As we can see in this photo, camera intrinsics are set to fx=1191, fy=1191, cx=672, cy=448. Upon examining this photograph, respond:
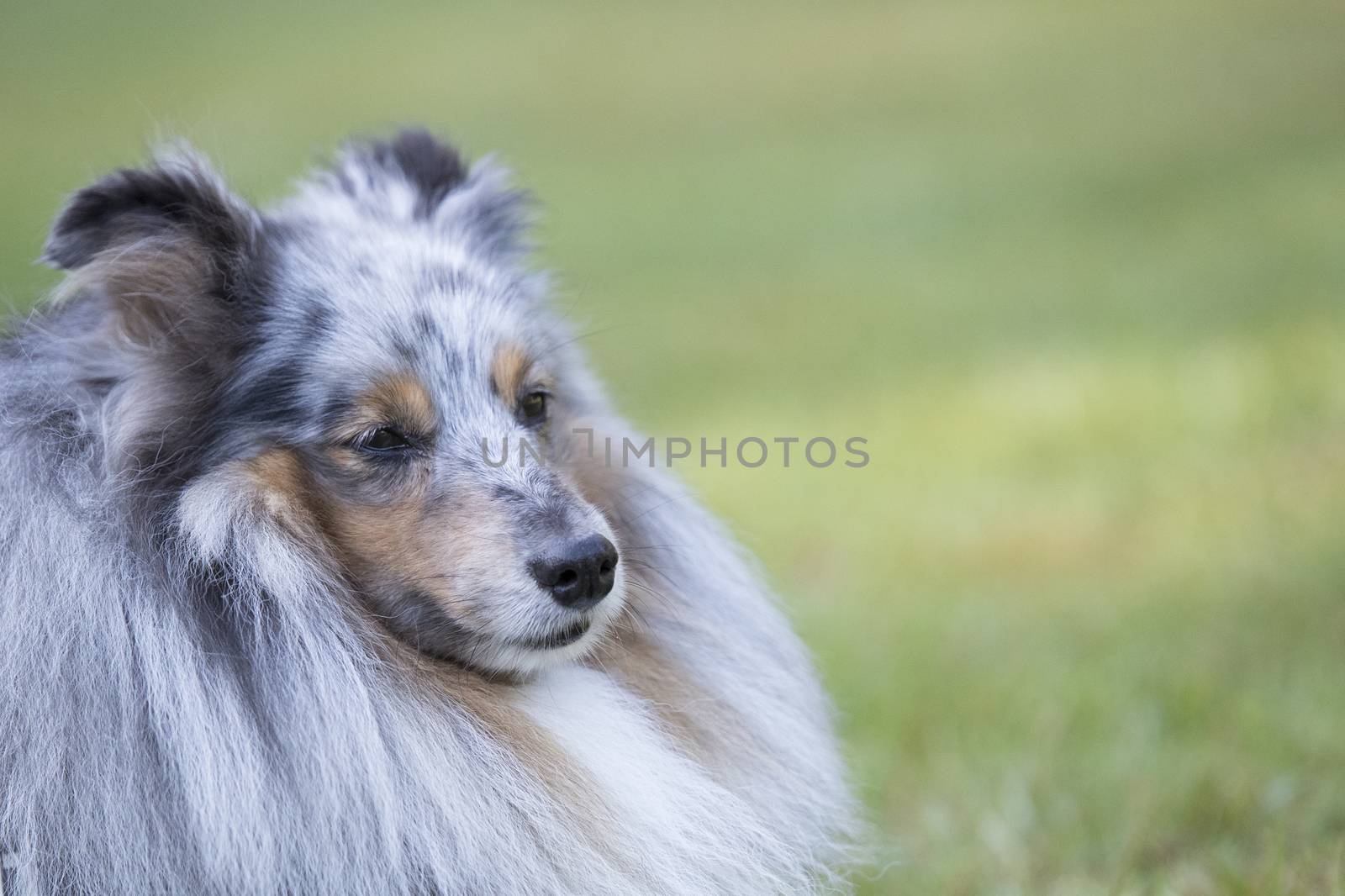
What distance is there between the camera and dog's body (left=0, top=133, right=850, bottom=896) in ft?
6.95

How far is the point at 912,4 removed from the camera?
16062 millimetres

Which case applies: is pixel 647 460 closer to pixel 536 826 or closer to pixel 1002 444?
pixel 536 826

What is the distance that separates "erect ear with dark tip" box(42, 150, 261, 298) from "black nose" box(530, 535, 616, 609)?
907 mm

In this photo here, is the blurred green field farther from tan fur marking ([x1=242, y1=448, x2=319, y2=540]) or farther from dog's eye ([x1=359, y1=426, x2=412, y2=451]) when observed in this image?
dog's eye ([x1=359, y1=426, x2=412, y2=451])

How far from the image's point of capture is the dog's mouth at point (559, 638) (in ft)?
7.67

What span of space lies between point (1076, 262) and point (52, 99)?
476 inches

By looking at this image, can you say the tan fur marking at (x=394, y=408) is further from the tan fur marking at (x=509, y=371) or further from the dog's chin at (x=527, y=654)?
the dog's chin at (x=527, y=654)

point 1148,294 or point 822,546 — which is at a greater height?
point 1148,294

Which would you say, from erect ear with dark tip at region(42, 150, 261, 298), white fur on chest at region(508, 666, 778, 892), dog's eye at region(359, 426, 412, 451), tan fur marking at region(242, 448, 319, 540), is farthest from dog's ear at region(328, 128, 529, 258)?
white fur on chest at region(508, 666, 778, 892)

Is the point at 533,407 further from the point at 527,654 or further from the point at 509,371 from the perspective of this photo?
the point at 527,654

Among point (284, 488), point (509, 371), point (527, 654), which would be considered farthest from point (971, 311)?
point (284, 488)

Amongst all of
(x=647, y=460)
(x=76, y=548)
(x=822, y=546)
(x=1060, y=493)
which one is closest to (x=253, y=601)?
(x=76, y=548)

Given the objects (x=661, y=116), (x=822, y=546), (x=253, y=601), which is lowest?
(x=822, y=546)

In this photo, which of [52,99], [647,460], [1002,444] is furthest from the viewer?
[52,99]
